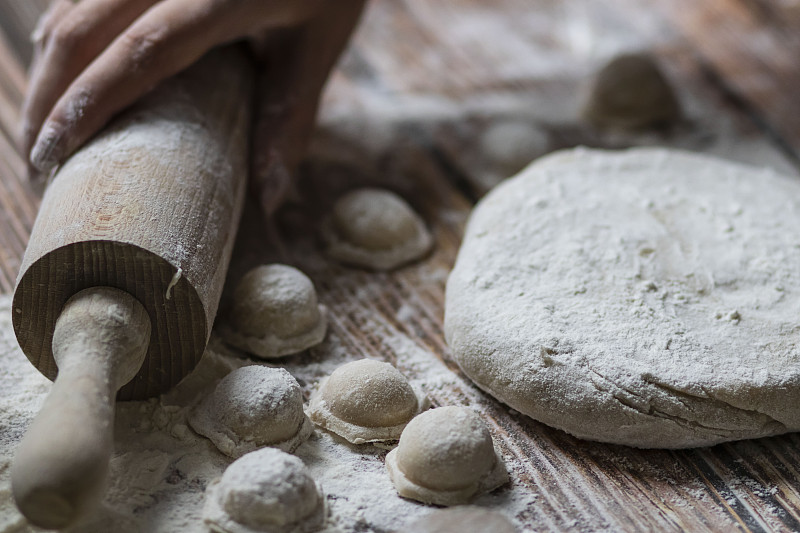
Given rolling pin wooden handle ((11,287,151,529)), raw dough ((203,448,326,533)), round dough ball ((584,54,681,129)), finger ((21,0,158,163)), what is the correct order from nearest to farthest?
rolling pin wooden handle ((11,287,151,529))
raw dough ((203,448,326,533))
finger ((21,0,158,163))
round dough ball ((584,54,681,129))

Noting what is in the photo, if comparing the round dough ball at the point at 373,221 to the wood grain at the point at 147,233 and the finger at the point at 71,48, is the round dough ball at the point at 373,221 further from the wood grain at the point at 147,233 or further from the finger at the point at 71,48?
the finger at the point at 71,48

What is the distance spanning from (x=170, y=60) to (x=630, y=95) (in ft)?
4.17

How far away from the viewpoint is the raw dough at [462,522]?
969mm

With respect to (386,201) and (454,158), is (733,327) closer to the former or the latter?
(386,201)

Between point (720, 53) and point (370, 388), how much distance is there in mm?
1879

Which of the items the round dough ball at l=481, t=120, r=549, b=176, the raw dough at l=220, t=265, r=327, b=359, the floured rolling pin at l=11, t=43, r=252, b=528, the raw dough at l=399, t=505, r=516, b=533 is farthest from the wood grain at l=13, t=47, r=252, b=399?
the round dough ball at l=481, t=120, r=549, b=176

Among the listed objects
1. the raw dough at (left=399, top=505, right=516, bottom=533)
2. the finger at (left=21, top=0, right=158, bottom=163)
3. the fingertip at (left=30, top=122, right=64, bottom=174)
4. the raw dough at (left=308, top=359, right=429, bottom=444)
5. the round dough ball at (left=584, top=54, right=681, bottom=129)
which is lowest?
the round dough ball at (left=584, top=54, right=681, bottom=129)

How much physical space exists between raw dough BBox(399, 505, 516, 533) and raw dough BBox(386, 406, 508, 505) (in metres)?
0.06

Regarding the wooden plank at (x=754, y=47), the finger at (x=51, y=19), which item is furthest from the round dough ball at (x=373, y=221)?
the wooden plank at (x=754, y=47)

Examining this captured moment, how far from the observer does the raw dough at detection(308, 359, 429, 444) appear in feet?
3.85

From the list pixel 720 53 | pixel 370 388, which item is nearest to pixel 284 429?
pixel 370 388

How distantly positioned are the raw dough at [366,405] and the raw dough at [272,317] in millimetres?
176

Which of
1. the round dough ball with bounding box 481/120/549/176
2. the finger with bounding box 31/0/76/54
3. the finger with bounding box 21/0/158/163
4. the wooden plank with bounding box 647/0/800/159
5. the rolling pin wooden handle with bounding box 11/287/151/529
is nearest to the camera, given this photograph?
the rolling pin wooden handle with bounding box 11/287/151/529

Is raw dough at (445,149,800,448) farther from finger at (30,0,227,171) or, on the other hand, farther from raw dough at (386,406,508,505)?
finger at (30,0,227,171)
